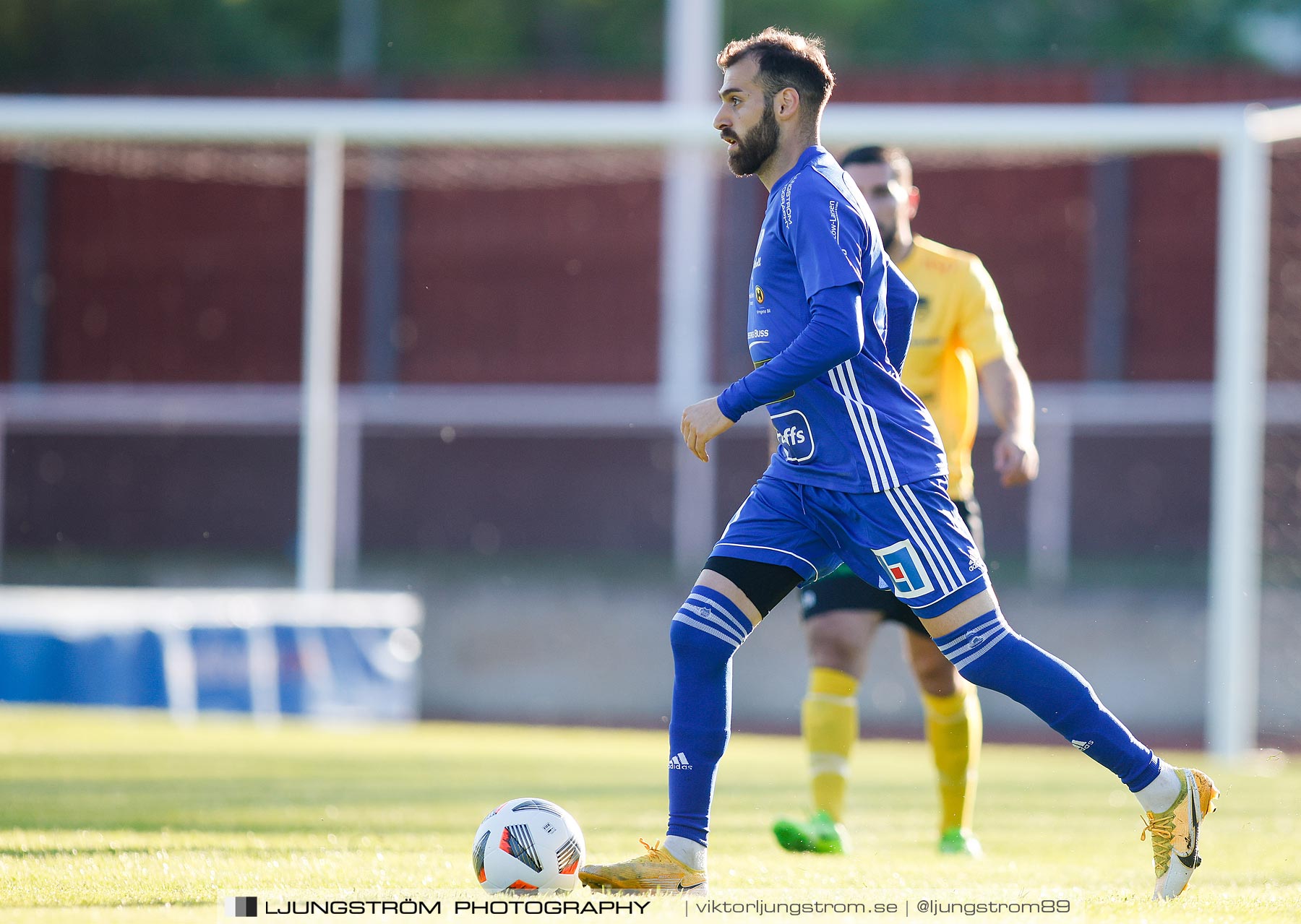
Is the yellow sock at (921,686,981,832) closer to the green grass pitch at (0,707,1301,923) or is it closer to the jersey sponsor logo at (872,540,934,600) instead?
the green grass pitch at (0,707,1301,923)

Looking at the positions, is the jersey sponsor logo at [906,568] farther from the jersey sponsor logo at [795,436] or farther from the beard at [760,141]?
the beard at [760,141]

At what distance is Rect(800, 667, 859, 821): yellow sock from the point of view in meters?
5.65

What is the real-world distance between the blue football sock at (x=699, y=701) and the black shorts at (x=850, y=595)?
153 centimetres

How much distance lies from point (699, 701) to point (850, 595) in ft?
5.52

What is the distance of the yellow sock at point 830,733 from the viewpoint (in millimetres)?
5648

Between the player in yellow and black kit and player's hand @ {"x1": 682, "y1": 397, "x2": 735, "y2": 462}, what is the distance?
5.85 feet

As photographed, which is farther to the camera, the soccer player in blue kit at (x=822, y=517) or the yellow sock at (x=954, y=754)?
the yellow sock at (x=954, y=754)

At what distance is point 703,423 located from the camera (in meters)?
4.02

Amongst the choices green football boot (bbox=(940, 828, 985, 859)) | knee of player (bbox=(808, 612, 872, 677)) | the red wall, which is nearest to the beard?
knee of player (bbox=(808, 612, 872, 677))

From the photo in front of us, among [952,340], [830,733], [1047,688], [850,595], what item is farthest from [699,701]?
[952,340]

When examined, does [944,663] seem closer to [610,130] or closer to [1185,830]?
[1185,830]

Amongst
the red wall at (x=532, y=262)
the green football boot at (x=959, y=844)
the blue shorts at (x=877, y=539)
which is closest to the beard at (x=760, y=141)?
the blue shorts at (x=877, y=539)

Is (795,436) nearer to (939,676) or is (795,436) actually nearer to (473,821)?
(939,676)

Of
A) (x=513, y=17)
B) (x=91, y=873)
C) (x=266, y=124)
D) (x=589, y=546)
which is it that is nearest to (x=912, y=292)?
(x=91, y=873)
